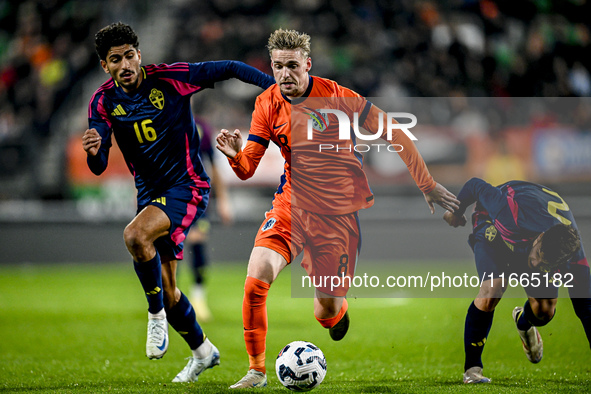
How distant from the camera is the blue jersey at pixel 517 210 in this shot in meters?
4.48

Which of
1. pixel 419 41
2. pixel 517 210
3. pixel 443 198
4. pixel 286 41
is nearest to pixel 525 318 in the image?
pixel 517 210

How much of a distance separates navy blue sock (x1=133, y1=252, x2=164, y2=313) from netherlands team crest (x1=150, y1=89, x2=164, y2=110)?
103 cm

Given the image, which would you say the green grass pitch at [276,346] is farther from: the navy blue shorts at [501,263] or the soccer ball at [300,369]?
the navy blue shorts at [501,263]

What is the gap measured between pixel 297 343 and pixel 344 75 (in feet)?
30.4

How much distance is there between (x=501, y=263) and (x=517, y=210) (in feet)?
1.21

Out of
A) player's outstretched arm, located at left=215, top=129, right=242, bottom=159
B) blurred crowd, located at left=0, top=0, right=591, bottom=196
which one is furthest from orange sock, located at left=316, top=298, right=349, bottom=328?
blurred crowd, located at left=0, top=0, right=591, bottom=196

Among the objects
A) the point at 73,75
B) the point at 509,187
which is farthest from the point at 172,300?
the point at 73,75

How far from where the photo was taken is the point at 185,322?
188 inches

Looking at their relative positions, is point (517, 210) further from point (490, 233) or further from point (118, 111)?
point (118, 111)

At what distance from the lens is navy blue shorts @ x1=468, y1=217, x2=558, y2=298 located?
458 centimetres

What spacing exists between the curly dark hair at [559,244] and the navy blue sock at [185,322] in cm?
239

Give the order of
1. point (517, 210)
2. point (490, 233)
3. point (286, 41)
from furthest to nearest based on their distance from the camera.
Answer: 1. point (490, 233)
2. point (517, 210)
3. point (286, 41)

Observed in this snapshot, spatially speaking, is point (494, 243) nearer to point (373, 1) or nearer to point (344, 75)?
point (344, 75)

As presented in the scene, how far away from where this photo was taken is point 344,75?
1299cm
